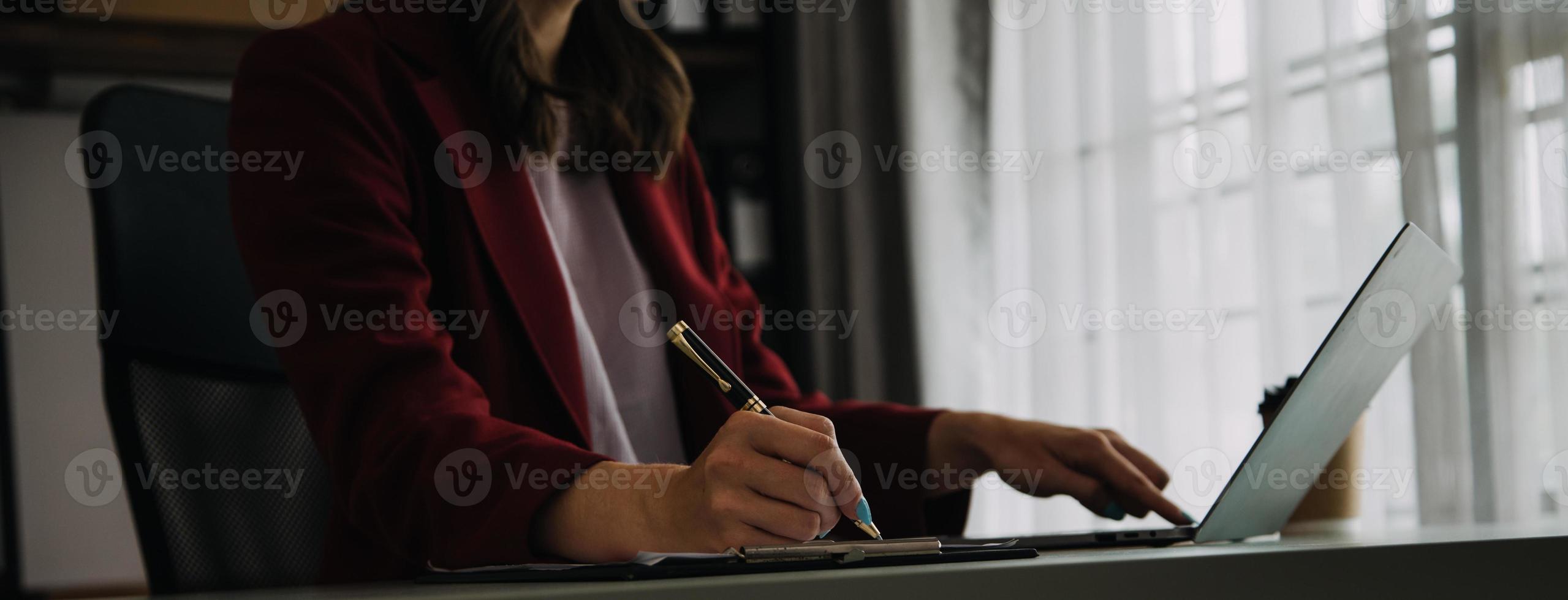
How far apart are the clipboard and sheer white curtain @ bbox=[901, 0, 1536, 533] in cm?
115

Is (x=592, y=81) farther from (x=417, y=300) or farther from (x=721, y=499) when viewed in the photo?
(x=721, y=499)

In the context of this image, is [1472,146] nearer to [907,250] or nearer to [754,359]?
[754,359]

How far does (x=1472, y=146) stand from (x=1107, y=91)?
890 millimetres

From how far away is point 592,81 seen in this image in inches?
51.6

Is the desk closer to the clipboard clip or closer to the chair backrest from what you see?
the clipboard clip

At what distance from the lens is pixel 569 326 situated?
1023mm

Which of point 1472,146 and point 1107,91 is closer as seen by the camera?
point 1472,146

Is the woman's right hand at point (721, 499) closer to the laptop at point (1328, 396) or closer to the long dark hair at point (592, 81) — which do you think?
the laptop at point (1328, 396)

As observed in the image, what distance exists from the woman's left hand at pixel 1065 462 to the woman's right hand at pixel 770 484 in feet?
1.23

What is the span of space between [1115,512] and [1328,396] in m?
0.26

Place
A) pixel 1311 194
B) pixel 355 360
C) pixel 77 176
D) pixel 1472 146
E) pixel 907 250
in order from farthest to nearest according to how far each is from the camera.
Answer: pixel 77 176 < pixel 907 250 < pixel 1311 194 < pixel 1472 146 < pixel 355 360

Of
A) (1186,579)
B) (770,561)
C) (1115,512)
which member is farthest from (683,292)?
(1186,579)

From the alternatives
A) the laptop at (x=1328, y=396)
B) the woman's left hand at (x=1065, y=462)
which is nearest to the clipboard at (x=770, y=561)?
the laptop at (x=1328, y=396)

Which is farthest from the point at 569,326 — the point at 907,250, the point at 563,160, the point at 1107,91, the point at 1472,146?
the point at 907,250
